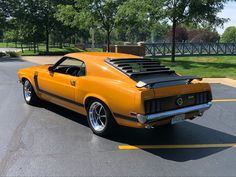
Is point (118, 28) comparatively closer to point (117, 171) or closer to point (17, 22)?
point (17, 22)

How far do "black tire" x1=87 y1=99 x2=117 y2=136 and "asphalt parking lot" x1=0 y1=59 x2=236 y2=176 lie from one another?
0.14 metres

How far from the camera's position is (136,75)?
244 inches

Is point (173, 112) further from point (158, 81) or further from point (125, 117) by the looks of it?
point (125, 117)

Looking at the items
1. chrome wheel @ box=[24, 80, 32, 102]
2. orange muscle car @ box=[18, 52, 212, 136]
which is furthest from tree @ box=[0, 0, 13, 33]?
orange muscle car @ box=[18, 52, 212, 136]

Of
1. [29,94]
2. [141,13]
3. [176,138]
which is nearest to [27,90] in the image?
[29,94]

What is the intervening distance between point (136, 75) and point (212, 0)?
15716mm

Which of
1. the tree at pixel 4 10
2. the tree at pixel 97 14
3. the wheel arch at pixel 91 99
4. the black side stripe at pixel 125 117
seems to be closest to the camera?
the black side stripe at pixel 125 117

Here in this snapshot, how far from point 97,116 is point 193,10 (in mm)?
16055

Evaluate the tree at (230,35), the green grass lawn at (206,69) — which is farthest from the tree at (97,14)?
the tree at (230,35)

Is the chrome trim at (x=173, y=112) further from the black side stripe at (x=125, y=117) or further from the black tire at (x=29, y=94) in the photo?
the black tire at (x=29, y=94)

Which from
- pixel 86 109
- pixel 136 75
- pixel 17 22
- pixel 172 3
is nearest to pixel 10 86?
pixel 86 109

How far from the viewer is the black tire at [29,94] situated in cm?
852

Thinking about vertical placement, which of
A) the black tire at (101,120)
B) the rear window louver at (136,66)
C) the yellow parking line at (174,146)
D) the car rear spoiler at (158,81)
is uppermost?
the rear window louver at (136,66)

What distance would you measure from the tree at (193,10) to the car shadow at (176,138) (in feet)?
47.9
